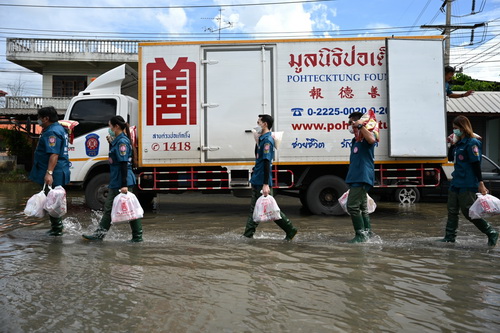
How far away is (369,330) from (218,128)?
595cm

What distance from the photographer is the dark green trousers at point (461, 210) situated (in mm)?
5473

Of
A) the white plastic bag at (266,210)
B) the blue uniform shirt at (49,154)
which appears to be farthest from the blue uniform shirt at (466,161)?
the blue uniform shirt at (49,154)

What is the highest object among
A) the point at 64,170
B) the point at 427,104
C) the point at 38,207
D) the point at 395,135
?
the point at 427,104

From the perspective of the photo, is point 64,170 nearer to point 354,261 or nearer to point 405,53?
point 354,261

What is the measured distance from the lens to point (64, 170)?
609 centimetres

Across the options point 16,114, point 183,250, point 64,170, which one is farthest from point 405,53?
point 16,114

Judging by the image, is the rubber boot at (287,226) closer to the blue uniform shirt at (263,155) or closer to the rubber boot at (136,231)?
the blue uniform shirt at (263,155)

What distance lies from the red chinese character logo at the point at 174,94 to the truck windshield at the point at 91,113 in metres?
1.06

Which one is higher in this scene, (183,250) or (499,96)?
(499,96)

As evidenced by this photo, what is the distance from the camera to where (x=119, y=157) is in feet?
18.2

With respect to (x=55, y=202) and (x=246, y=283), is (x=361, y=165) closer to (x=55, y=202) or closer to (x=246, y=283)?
(x=246, y=283)

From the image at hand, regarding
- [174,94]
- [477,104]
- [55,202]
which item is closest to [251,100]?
[174,94]

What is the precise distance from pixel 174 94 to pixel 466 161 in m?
5.27

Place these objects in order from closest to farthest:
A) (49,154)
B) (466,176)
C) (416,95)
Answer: (466,176)
(49,154)
(416,95)
